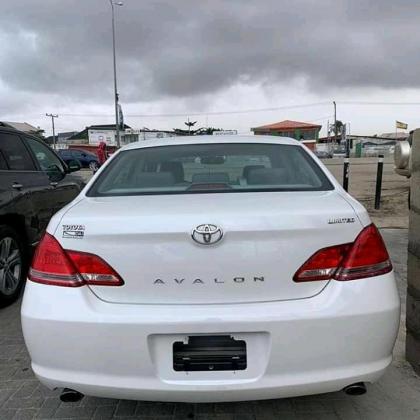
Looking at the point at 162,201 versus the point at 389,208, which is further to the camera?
the point at 389,208

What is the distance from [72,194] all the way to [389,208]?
6745 mm

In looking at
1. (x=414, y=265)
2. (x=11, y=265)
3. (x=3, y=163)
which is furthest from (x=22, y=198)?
(x=414, y=265)

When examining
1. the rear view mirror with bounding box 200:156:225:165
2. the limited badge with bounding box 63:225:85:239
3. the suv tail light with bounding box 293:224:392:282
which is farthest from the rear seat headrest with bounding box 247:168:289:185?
the limited badge with bounding box 63:225:85:239

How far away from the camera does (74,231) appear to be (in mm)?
2428

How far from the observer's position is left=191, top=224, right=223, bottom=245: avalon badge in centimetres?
231

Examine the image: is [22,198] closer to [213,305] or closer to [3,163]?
[3,163]

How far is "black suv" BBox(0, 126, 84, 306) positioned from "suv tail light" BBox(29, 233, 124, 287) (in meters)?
2.47

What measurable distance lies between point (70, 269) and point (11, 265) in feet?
9.11

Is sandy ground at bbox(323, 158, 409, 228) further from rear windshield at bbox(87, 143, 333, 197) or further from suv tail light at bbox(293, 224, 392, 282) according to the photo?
suv tail light at bbox(293, 224, 392, 282)

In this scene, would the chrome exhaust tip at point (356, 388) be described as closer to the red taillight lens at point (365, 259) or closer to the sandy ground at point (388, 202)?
the red taillight lens at point (365, 259)

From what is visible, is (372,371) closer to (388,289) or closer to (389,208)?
(388,289)

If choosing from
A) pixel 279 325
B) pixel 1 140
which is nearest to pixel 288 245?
pixel 279 325

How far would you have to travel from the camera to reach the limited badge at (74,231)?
94.9 inches

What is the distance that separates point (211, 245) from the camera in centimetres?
232
